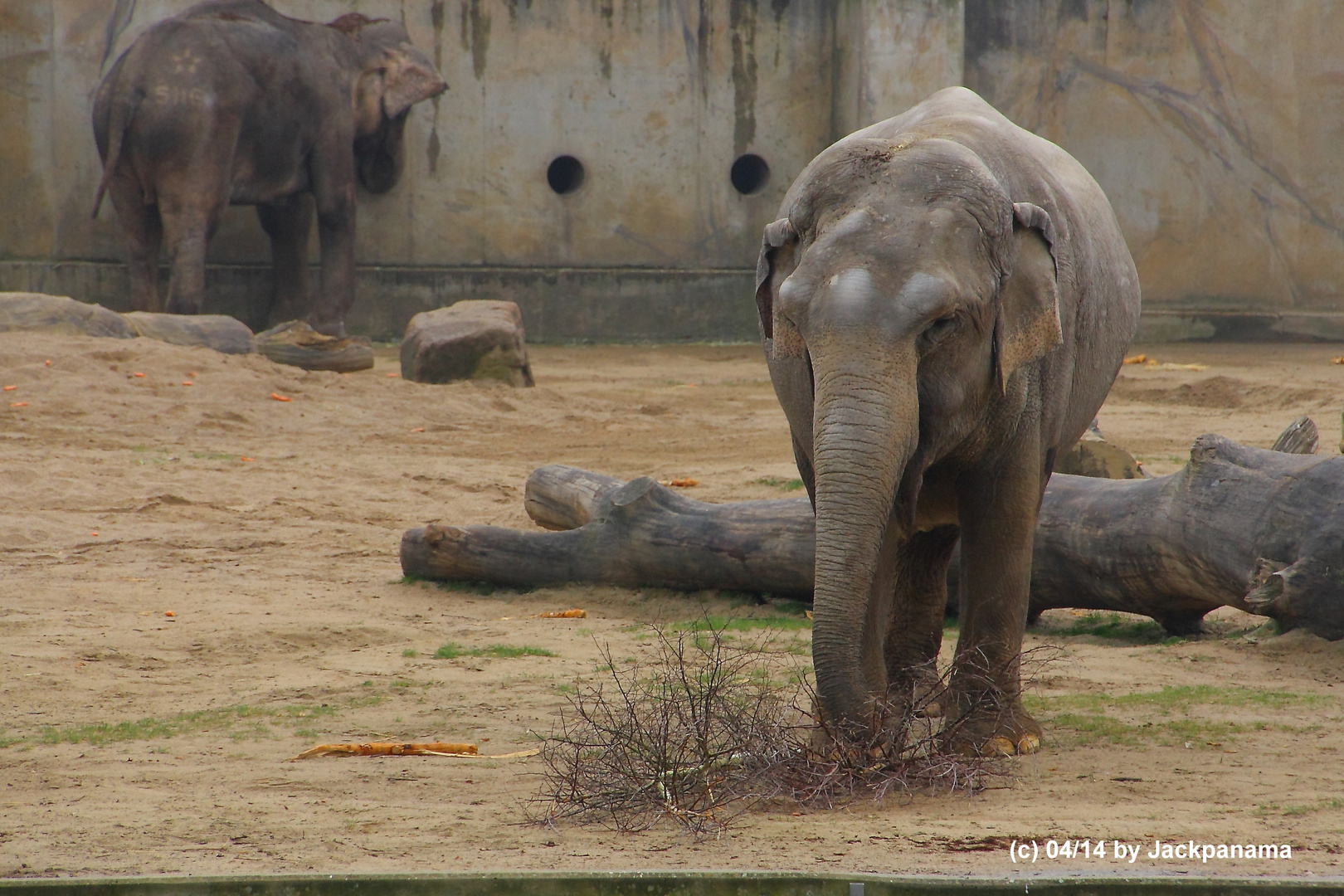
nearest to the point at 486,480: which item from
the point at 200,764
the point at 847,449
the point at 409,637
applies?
the point at 409,637

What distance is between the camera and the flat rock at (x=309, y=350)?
11.4 metres

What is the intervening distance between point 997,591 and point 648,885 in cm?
175

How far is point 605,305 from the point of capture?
15961mm

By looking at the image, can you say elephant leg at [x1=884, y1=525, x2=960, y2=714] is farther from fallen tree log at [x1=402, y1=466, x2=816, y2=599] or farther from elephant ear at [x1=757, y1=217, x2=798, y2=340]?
elephant ear at [x1=757, y1=217, x2=798, y2=340]

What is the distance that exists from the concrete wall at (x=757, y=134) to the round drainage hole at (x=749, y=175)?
16 centimetres

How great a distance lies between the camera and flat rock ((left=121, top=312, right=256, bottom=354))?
10.9 metres

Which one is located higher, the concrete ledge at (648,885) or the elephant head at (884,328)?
the elephant head at (884,328)

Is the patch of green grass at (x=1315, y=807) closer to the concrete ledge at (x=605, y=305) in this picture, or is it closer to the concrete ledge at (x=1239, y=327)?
the concrete ledge at (x=605, y=305)

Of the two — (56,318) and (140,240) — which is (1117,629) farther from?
(140,240)

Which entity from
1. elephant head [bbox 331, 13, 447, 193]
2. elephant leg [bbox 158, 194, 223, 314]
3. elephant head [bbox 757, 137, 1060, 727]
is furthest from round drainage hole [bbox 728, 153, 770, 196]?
elephant head [bbox 757, 137, 1060, 727]

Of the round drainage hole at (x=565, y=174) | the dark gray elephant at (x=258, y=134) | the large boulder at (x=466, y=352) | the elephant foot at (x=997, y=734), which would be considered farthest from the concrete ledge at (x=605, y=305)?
the elephant foot at (x=997, y=734)

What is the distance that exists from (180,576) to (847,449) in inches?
143

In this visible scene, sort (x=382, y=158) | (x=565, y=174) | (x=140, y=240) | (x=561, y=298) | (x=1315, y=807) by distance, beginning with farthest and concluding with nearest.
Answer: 1. (x=565, y=174)
2. (x=561, y=298)
3. (x=382, y=158)
4. (x=140, y=240)
5. (x=1315, y=807)

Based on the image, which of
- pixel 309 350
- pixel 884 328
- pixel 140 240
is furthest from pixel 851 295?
pixel 140 240
